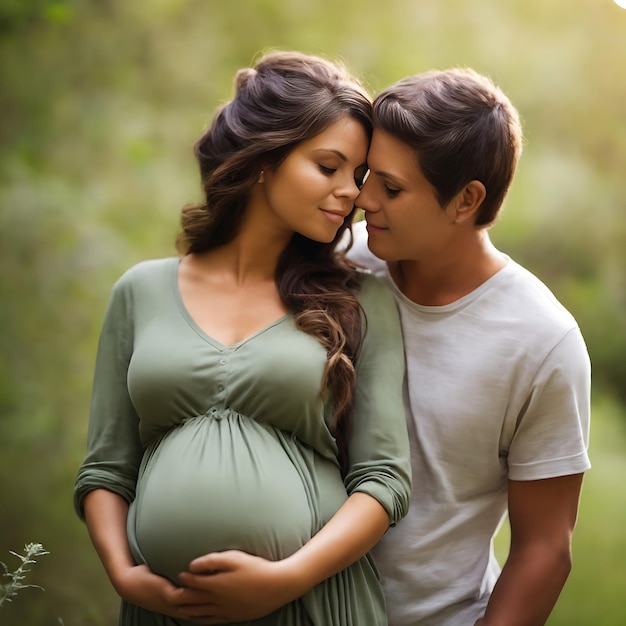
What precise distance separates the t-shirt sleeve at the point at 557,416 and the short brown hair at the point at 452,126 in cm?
41

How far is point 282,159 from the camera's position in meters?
1.86

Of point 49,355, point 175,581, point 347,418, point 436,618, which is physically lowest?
point 436,618

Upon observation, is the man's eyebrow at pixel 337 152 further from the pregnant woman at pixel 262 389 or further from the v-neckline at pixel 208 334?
the v-neckline at pixel 208 334

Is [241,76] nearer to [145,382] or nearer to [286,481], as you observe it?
[145,382]

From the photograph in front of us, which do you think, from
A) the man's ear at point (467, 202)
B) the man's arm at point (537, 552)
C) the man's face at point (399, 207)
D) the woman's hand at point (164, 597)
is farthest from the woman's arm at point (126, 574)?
the man's ear at point (467, 202)

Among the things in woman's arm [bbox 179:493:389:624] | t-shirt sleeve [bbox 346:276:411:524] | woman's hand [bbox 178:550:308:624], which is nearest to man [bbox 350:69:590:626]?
t-shirt sleeve [bbox 346:276:411:524]

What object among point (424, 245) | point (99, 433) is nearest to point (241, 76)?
point (424, 245)

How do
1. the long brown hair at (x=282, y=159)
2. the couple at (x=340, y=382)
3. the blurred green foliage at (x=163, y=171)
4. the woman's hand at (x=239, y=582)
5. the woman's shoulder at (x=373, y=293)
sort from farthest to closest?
the blurred green foliage at (x=163, y=171)
the woman's shoulder at (x=373, y=293)
the long brown hair at (x=282, y=159)
the couple at (x=340, y=382)
the woman's hand at (x=239, y=582)

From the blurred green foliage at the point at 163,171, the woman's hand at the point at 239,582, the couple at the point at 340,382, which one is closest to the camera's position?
the woman's hand at the point at 239,582

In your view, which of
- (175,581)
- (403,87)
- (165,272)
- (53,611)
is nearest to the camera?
(175,581)

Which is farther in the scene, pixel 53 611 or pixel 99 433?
pixel 53 611

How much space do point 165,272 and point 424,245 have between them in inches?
23.3

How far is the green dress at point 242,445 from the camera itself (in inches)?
66.0

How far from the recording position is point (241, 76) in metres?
1.97
